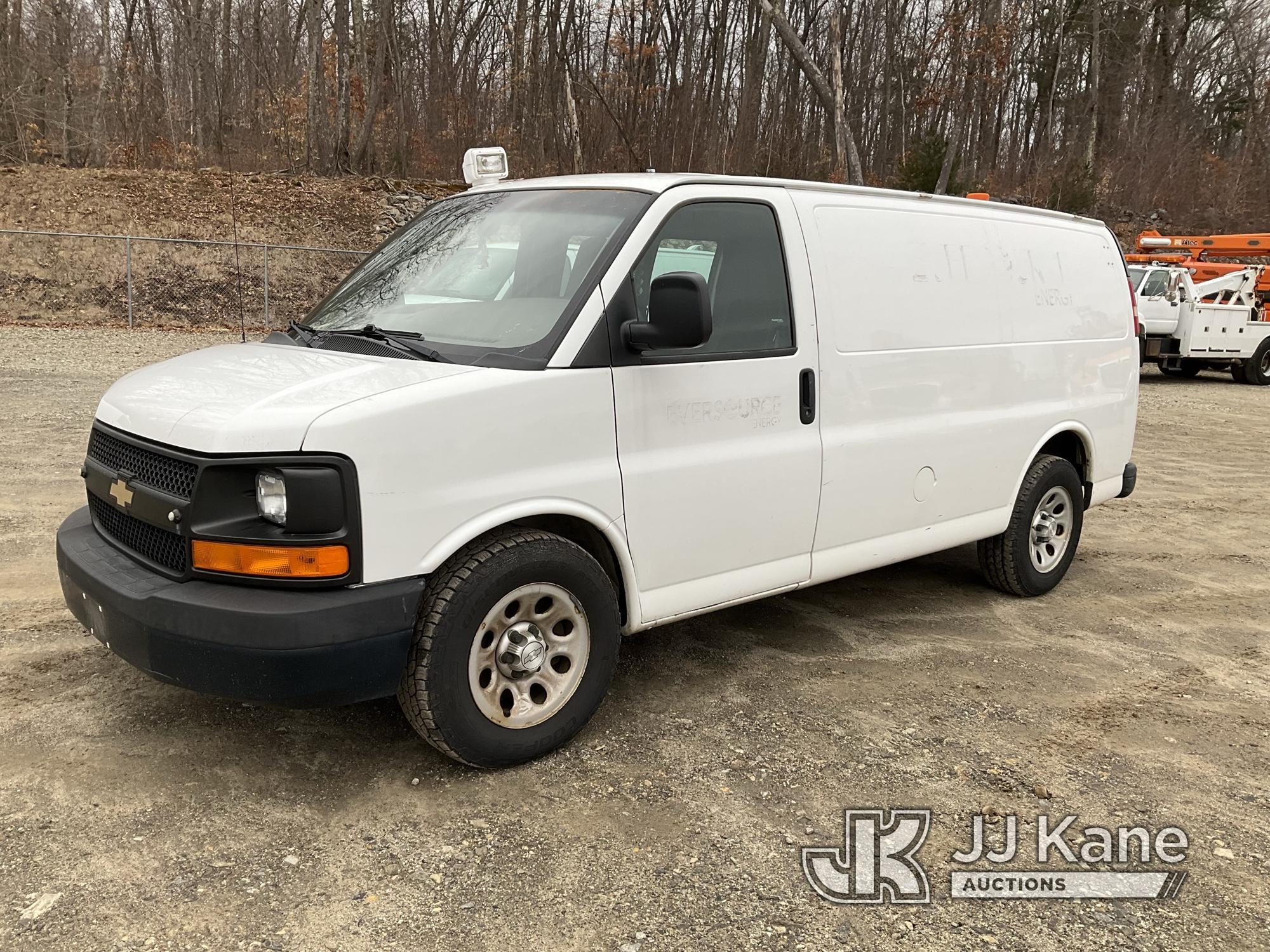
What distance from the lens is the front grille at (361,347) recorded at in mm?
3760

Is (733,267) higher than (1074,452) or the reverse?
higher

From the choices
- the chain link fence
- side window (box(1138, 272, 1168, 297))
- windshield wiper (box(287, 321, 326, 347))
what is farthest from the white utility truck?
windshield wiper (box(287, 321, 326, 347))

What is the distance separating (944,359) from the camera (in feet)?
16.3

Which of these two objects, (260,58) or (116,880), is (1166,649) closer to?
(116,880)

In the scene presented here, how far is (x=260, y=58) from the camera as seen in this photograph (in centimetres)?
2741

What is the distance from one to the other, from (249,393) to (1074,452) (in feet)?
15.5

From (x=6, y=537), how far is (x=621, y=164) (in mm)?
24974

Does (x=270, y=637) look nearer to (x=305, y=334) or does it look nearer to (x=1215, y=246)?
(x=305, y=334)

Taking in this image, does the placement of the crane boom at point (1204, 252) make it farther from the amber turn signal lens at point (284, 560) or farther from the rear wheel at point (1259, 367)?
the amber turn signal lens at point (284, 560)

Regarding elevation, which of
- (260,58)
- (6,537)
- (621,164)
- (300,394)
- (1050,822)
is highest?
(260,58)

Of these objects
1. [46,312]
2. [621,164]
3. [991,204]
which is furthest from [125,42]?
[991,204]

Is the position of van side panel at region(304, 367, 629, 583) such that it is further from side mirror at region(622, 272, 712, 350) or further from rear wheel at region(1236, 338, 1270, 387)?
rear wheel at region(1236, 338, 1270, 387)

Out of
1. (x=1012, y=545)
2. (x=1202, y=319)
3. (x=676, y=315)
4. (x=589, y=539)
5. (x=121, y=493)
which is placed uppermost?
(x=1202, y=319)

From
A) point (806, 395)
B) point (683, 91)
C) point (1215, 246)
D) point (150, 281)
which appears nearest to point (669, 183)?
point (806, 395)
